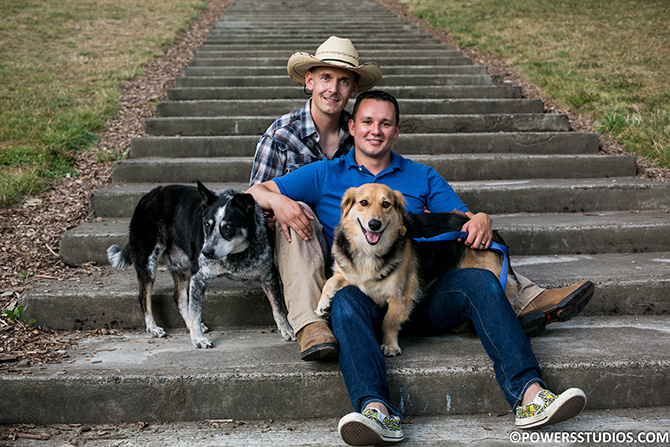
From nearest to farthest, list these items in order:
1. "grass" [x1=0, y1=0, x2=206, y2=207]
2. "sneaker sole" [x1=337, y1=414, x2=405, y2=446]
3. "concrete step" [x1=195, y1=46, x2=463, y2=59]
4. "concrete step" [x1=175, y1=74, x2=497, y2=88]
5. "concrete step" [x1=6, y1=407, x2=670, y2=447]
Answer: "sneaker sole" [x1=337, y1=414, x2=405, y2=446] → "concrete step" [x1=6, y1=407, x2=670, y2=447] → "grass" [x1=0, y1=0, x2=206, y2=207] → "concrete step" [x1=175, y1=74, x2=497, y2=88] → "concrete step" [x1=195, y1=46, x2=463, y2=59]

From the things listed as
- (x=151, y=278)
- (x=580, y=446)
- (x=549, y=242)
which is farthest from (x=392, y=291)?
(x=549, y=242)

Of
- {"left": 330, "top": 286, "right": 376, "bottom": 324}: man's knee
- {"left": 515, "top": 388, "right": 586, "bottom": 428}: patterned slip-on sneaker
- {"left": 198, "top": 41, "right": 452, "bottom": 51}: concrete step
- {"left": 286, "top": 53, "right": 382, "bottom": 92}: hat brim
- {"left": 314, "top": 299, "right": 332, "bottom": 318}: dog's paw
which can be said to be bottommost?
{"left": 515, "top": 388, "right": 586, "bottom": 428}: patterned slip-on sneaker

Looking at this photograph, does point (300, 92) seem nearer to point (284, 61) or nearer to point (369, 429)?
point (284, 61)

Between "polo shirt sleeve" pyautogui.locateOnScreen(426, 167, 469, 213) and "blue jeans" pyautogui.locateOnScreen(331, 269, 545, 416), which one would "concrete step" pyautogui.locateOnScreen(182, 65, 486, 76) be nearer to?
"polo shirt sleeve" pyautogui.locateOnScreen(426, 167, 469, 213)

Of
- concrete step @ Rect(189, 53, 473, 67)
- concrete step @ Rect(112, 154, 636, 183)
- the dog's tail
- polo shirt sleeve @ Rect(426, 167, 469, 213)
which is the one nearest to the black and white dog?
the dog's tail

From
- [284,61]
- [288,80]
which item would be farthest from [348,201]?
[284,61]

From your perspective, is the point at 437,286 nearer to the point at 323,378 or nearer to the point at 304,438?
the point at 323,378

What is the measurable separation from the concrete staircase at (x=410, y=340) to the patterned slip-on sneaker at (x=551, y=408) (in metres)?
0.29

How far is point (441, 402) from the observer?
2613mm

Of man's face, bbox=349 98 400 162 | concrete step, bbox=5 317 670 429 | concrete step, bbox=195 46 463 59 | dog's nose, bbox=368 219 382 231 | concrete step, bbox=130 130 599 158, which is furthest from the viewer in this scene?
concrete step, bbox=195 46 463 59

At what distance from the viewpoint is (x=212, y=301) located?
334 cm

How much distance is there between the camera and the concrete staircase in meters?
2.58

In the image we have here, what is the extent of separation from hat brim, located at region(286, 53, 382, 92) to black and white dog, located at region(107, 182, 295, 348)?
3.49 feet

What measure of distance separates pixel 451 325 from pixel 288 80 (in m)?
5.14
